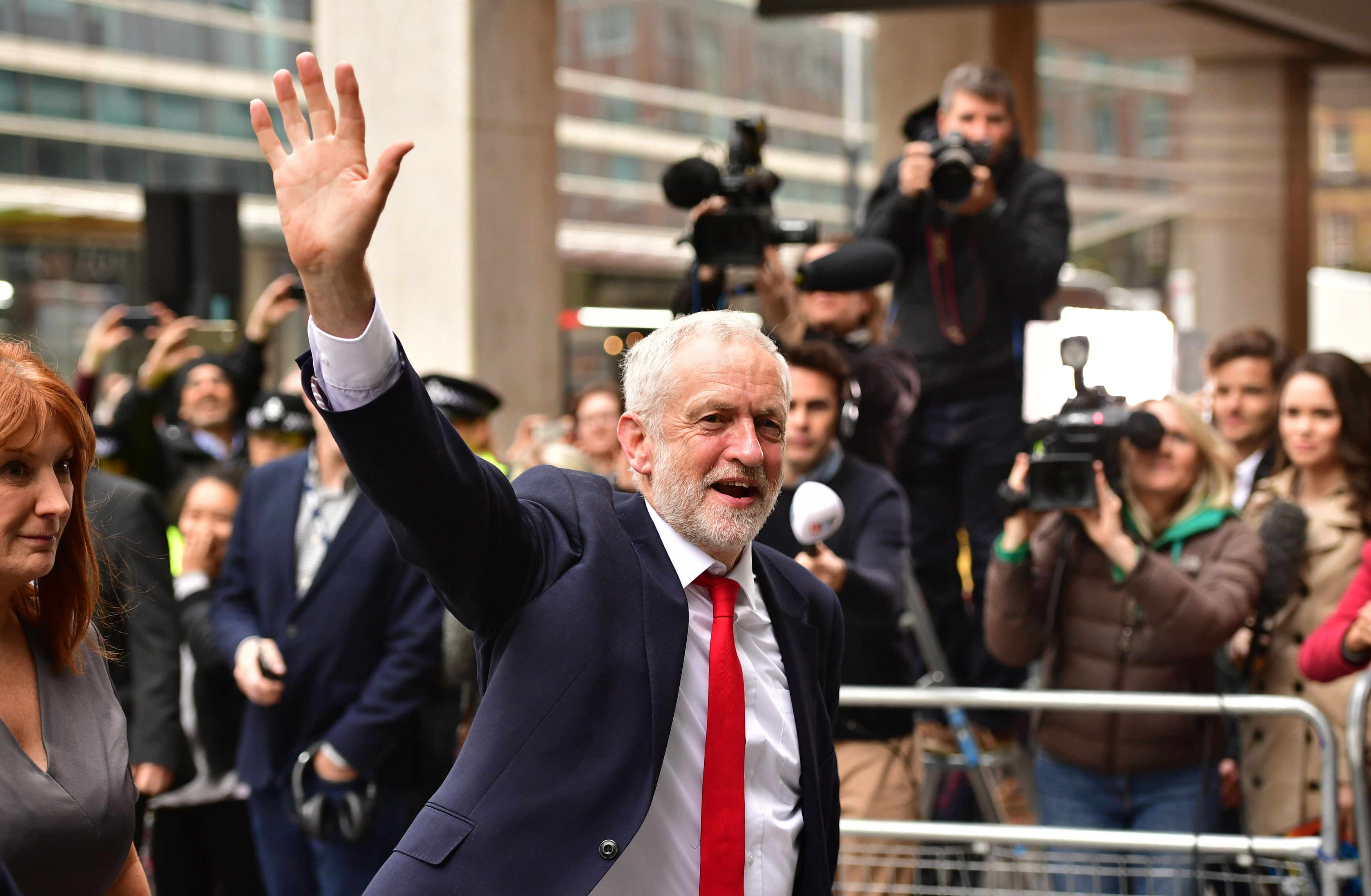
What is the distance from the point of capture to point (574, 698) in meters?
2.30

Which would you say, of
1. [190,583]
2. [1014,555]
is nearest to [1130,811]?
[1014,555]

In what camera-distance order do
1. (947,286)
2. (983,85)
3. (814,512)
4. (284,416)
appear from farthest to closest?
(284,416) < (947,286) < (983,85) < (814,512)

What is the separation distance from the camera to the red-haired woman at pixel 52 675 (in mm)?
2219

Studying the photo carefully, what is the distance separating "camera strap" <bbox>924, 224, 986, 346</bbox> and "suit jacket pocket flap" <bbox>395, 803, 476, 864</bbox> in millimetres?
3367

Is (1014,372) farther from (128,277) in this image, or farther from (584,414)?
(128,277)

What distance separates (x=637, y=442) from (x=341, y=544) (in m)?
2.01

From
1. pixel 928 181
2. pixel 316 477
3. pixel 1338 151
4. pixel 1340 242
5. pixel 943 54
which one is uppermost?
pixel 1338 151

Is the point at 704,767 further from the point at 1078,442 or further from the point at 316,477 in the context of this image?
the point at 316,477

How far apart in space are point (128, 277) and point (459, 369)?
21.7 meters

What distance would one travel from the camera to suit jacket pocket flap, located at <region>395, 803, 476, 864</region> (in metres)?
2.22

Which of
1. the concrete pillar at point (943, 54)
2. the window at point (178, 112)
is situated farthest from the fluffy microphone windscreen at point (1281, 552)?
the window at point (178, 112)

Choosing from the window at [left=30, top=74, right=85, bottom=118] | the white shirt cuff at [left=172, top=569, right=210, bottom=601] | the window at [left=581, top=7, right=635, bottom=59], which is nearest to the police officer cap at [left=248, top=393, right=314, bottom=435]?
the white shirt cuff at [left=172, top=569, right=210, bottom=601]

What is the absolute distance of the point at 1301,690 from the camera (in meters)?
4.50

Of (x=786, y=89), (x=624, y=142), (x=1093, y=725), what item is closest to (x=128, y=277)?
(x=624, y=142)
